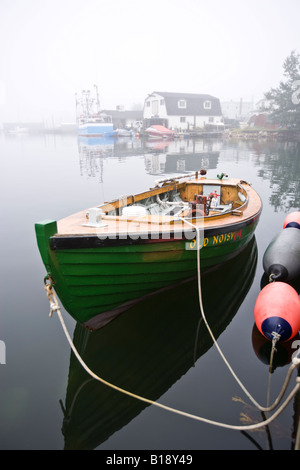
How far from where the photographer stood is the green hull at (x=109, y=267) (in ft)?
16.9

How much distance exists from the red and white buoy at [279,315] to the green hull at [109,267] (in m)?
1.79

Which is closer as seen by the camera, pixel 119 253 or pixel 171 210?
pixel 119 253

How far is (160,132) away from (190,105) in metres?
11.4

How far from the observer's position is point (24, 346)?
5.89 meters

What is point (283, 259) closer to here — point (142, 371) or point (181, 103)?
point (142, 371)

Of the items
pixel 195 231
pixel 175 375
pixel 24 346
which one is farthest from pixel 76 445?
pixel 195 231

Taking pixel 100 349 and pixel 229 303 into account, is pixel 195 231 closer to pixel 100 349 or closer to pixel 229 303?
pixel 229 303

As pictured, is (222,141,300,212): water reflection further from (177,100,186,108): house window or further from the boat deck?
(177,100,186,108): house window

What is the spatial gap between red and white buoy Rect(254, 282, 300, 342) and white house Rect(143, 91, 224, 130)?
65415mm

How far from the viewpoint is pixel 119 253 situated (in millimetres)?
5594

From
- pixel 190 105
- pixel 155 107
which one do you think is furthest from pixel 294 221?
pixel 190 105

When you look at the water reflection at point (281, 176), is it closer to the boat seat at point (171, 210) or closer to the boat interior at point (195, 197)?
the boat interior at point (195, 197)

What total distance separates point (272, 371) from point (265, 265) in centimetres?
289
